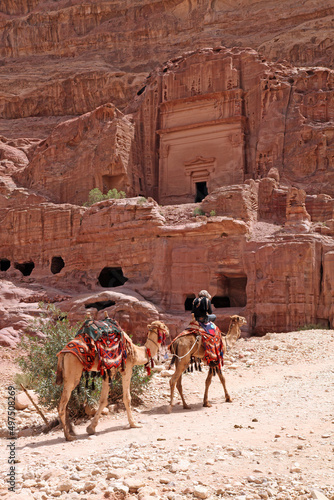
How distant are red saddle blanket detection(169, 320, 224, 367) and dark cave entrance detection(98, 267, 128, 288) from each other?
54.8 ft

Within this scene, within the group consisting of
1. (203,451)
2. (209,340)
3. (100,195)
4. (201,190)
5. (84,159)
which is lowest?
(203,451)

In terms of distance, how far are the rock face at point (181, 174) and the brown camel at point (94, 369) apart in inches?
418

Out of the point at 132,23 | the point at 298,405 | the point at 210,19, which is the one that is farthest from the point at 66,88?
the point at 298,405

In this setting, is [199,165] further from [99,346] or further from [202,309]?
[99,346]

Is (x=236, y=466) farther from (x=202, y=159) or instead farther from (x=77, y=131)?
(x=77, y=131)

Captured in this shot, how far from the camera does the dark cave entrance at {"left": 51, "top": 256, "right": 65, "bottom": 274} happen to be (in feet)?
92.5

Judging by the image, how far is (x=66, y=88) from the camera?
5166 cm

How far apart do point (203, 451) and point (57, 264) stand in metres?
22.9

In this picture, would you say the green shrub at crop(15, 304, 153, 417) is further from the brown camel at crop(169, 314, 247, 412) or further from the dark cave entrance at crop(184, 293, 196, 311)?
the dark cave entrance at crop(184, 293, 196, 311)

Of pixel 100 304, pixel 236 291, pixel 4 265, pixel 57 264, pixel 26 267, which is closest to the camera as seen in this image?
pixel 100 304

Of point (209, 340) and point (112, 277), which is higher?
point (112, 277)

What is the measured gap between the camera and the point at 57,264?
28578 millimetres

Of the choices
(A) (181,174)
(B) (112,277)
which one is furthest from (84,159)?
(B) (112,277)

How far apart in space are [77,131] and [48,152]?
2401mm
